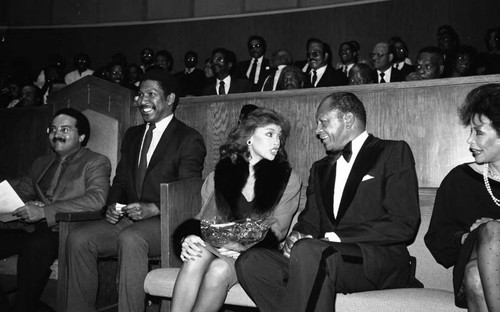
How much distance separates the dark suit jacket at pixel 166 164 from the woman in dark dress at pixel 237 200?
306mm

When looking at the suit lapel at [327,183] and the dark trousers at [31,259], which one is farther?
the dark trousers at [31,259]

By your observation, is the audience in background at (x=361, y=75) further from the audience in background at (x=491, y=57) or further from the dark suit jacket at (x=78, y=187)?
the dark suit jacket at (x=78, y=187)

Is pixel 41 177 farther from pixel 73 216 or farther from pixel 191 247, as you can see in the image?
pixel 191 247

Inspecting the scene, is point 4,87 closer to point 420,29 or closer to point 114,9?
point 114,9

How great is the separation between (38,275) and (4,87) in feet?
13.0

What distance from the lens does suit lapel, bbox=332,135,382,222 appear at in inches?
93.0

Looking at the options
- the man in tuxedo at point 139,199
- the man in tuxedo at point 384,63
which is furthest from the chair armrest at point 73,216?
the man in tuxedo at point 384,63

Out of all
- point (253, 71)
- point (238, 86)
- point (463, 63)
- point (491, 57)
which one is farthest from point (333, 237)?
point (253, 71)

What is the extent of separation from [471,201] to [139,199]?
5.49 feet

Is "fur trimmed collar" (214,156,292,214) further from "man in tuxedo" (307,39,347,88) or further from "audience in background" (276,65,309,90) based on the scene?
"man in tuxedo" (307,39,347,88)

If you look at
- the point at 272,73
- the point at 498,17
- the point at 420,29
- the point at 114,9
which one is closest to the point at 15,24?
the point at 114,9

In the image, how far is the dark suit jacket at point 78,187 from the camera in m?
3.15

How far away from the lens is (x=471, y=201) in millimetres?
2219

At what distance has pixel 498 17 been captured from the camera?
5762 millimetres
